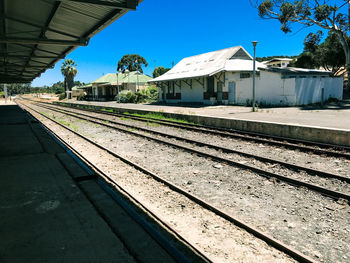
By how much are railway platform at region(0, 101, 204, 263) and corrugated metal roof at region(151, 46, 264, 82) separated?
22.7m

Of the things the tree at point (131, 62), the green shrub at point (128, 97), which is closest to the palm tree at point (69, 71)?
the tree at point (131, 62)

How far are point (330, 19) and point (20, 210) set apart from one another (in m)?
30.6

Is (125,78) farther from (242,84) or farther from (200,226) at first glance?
(200,226)

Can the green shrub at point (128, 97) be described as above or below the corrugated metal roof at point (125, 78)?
below

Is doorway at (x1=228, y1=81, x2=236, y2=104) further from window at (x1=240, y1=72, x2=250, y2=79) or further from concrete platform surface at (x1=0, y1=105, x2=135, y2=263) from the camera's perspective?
concrete platform surface at (x1=0, y1=105, x2=135, y2=263)

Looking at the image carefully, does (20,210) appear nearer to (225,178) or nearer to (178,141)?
(225,178)

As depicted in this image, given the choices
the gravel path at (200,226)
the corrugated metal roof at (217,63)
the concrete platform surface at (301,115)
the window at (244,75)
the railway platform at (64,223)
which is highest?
the corrugated metal roof at (217,63)

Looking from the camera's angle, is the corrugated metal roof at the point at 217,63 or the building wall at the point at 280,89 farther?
the corrugated metal roof at the point at 217,63

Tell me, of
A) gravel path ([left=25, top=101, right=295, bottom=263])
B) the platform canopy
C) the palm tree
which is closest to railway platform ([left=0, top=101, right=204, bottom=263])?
gravel path ([left=25, top=101, right=295, bottom=263])

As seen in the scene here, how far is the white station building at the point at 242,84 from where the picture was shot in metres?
22.1

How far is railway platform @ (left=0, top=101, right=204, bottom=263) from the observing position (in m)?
2.55

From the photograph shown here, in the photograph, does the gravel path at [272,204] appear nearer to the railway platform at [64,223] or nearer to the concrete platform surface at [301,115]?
the railway platform at [64,223]

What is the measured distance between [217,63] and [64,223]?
96.4 ft

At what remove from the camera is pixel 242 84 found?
83.1 ft
